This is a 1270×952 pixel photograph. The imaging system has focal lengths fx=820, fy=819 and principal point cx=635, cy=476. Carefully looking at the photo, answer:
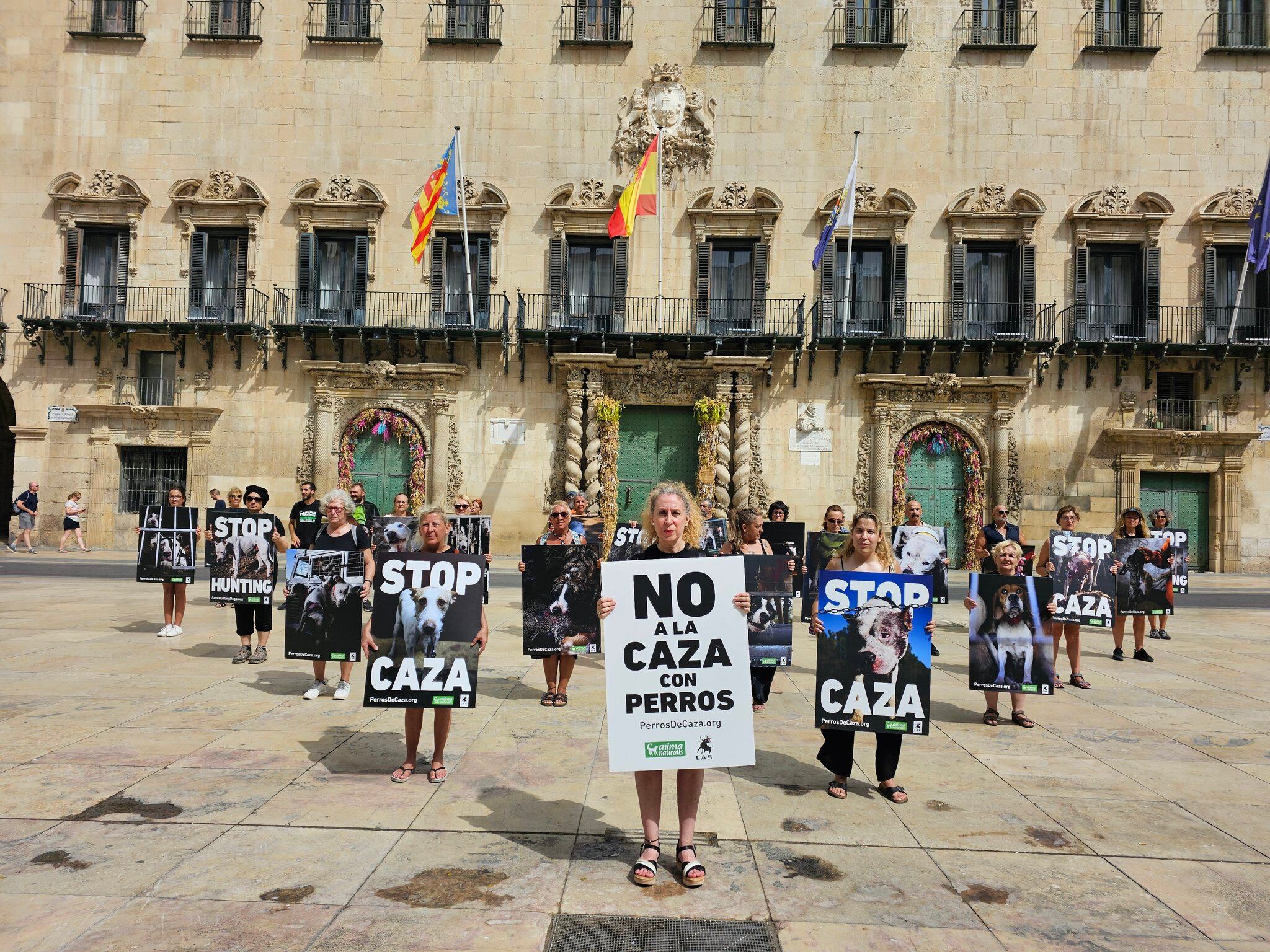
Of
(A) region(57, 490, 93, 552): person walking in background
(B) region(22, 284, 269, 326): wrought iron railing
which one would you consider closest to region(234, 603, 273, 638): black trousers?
(B) region(22, 284, 269, 326): wrought iron railing

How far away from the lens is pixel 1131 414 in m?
21.6

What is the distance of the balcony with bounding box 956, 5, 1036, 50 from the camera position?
871 inches

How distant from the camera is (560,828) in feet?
15.1

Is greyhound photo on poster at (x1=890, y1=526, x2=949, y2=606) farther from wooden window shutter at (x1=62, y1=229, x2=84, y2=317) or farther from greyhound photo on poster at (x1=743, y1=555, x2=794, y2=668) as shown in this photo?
wooden window shutter at (x1=62, y1=229, x2=84, y2=317)

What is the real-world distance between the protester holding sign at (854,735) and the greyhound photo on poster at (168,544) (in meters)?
8.10

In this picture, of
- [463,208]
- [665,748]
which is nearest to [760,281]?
[463,208]

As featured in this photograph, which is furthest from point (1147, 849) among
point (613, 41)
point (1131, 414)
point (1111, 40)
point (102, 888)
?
point (1111, 40)

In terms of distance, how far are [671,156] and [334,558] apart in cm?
1797

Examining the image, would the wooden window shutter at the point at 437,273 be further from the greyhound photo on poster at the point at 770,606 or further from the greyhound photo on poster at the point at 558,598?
the greyhound photo on poster at the point at 770,606

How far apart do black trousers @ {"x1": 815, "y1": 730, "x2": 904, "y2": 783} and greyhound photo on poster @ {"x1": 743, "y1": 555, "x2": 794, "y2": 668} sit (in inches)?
76.6

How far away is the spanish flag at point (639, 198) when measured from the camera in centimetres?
1939

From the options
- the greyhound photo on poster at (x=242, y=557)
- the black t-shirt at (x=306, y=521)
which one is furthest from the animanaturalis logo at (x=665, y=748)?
the black t-shirt at (x=306, y=521)

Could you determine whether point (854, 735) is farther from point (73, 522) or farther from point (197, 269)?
point (197, 269)

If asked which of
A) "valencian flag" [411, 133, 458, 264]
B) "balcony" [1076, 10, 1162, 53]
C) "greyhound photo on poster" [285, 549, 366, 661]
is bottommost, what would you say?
"greyhound photo on poster" [285, 549, 366, 661]
